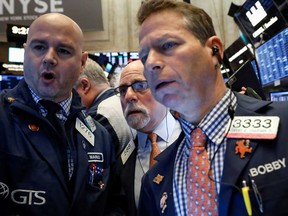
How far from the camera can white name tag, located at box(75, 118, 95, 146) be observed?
213 centimetres

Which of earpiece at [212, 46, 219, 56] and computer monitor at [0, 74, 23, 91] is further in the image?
computer monitor at [0, 74, 23, 91]

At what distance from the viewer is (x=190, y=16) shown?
161 centimetres

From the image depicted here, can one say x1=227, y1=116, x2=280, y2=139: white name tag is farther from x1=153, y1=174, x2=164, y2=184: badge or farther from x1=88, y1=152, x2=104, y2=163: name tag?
x1=88, y1=152, x2=104, y2=163: name tag

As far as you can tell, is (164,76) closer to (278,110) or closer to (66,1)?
(278,110)

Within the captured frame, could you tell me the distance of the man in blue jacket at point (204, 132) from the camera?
1.33 metres

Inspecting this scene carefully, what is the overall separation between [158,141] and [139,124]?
177 mm

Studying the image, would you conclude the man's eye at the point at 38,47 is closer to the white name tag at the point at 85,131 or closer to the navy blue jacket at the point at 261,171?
the white name tag at the point at 85,131

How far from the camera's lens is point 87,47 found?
29.6 feet

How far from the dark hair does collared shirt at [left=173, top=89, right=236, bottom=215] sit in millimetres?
268

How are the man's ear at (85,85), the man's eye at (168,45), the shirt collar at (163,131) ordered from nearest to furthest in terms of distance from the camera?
the man's eye at (168,45), the shirt collar at (163,131), the man's ear at (85,85)

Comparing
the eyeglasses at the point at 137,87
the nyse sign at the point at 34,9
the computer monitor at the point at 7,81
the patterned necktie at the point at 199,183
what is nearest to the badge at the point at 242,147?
the patterned necktie at the point at 199,183

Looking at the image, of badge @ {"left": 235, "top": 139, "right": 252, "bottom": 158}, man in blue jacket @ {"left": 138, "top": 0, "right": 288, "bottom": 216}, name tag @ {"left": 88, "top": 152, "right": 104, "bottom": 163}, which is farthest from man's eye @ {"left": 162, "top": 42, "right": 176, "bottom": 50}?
name tag @ {"left": 88, "top": 152, "right": 104, "bottom": 163}

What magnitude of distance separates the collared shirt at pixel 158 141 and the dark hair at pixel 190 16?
1.01 meters

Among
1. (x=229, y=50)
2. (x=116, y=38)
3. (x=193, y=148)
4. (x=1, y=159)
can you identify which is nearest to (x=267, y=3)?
(x=229, y=50)
